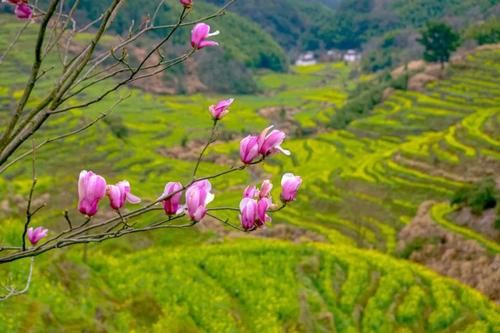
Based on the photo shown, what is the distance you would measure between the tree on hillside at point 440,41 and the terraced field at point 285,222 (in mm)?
7109

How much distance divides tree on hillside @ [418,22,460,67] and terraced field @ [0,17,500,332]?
7109 millimetres

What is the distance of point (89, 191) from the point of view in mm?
2232

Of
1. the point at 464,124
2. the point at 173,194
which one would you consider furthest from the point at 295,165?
the point at 173,194

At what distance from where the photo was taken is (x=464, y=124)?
1570 inches

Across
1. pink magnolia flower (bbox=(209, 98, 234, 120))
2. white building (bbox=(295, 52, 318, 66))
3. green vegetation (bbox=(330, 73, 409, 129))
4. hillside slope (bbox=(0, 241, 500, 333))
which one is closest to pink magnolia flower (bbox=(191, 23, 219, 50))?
pink magnolia flower (bbox=(209, 98, 234, 120))

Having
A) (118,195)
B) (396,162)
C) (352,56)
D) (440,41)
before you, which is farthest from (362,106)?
(352,56)

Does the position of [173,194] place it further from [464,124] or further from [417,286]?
[464,124]

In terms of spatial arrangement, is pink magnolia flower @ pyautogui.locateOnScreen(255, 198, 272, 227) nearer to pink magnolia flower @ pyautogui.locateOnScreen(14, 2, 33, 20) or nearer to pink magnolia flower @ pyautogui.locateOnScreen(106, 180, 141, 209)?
pink magnolia flower @ pyautogui.locateOnScreen(106, 180, 141, 209)

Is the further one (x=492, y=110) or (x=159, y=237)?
(x=492, y=110)

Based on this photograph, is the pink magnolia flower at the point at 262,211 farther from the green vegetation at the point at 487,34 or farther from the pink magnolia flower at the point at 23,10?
the green vegetation at the point at 487,34

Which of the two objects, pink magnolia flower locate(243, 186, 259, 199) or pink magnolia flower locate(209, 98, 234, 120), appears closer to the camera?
pink magnolia flower locate(209, 98, 234, 120)

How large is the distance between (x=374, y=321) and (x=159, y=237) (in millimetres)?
11242

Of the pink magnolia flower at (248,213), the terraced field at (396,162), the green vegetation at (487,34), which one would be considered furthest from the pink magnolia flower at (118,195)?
the green vegetation at (487,34)

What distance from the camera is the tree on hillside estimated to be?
65125 mm
